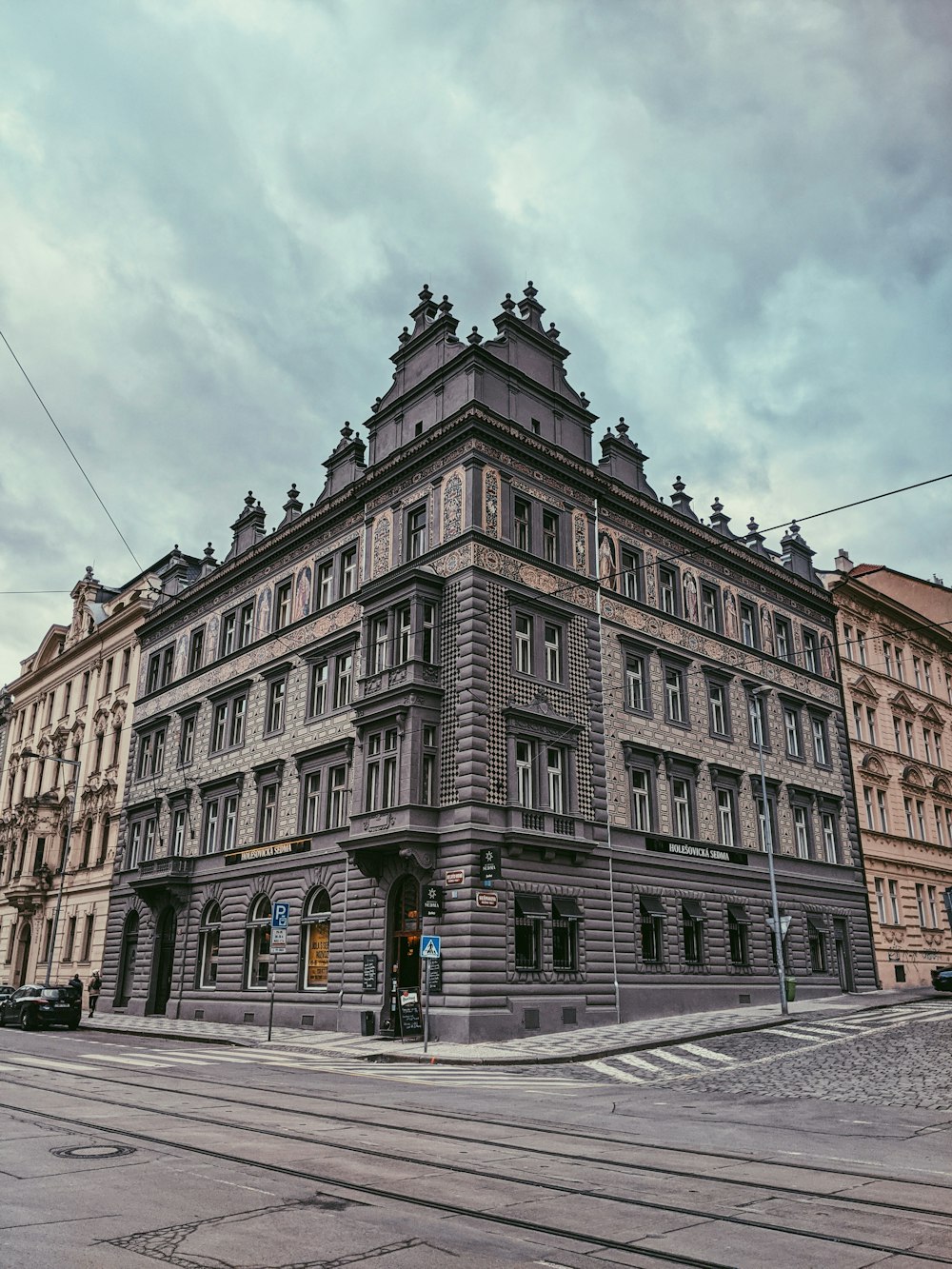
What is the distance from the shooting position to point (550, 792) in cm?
3028

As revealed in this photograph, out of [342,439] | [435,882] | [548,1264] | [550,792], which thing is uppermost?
[342,439]

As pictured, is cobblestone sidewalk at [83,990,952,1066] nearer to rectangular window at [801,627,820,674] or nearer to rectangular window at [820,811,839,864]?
rectangular window at [820,811,839,864]

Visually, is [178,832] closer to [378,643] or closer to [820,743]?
[378,643]

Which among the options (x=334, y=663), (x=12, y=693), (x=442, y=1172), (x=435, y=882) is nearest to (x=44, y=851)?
(x=12, y=693)

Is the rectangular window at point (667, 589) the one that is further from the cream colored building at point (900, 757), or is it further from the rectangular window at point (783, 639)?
the cream colored building at point (900, 757)

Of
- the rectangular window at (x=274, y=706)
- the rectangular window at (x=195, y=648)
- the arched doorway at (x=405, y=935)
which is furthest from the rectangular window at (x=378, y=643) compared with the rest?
the rectangular window at (x=195, y=648)

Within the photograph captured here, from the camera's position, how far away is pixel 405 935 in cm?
2905

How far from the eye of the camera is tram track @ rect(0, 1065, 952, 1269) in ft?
23.7

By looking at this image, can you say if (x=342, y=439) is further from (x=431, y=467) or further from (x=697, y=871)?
(x=697, y=871)

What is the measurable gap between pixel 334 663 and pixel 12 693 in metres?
37.2

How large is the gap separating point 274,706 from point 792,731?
2069 centimetres

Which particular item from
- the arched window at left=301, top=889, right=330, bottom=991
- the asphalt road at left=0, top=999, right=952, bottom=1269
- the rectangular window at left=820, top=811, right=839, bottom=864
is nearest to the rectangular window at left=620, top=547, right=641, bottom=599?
the rectangular window at left=820, top=811, right=839, bottom=864

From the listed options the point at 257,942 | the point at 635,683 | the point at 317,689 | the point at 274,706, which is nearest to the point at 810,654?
the point at 635,683

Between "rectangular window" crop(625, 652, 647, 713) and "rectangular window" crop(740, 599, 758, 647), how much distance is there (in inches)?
280
